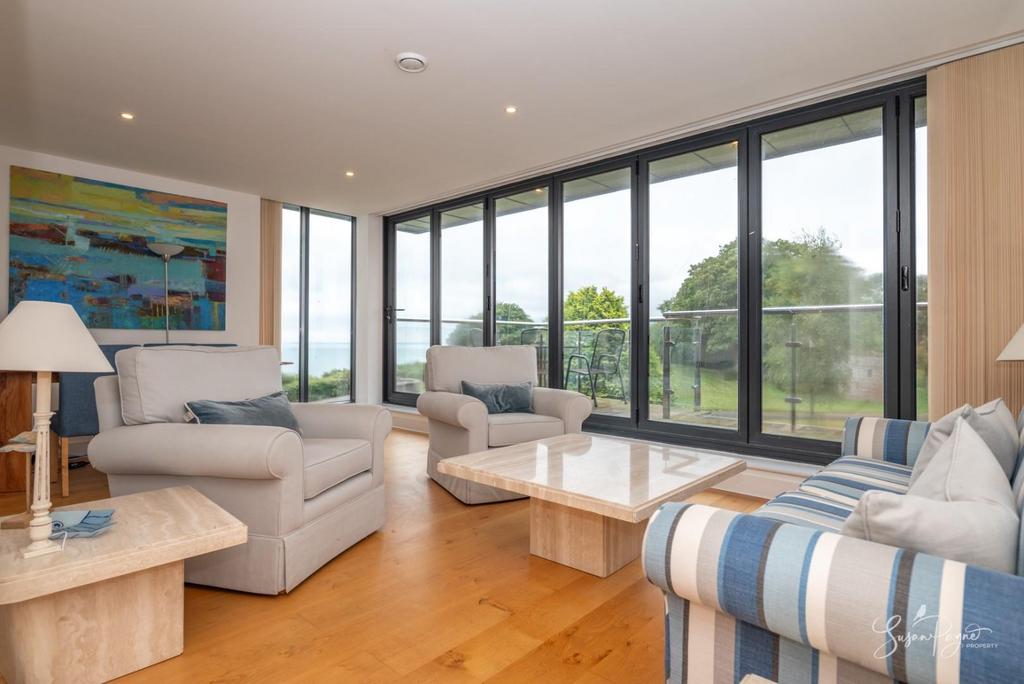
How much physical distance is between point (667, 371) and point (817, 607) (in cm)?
329

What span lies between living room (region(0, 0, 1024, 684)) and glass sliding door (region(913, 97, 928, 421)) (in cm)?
2

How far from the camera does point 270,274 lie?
574 cm

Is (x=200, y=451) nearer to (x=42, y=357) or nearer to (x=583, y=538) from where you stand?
(x=42, y=357)

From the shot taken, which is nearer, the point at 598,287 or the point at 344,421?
the point at 344,421

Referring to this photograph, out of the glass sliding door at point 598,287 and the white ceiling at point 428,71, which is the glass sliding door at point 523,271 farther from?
the white ceiling at point 428,71

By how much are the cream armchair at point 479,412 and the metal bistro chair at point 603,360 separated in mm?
682

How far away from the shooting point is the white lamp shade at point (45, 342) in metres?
1.50

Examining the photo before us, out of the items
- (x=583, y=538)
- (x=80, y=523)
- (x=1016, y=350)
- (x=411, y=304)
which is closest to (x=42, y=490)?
(x=80, y=523)

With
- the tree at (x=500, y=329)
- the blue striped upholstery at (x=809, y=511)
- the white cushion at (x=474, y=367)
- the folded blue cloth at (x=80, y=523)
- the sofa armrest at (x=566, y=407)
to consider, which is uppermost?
the tree at (x=500, y=329)

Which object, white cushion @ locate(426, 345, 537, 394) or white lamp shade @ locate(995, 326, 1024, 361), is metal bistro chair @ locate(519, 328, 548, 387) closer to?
white cushion @ locate(426, 345, 537, 394)

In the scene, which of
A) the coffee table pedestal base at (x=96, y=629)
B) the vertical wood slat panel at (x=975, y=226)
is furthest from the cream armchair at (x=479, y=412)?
the vertical wood slat panel at (x=975, y=226)

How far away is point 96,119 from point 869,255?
200 inches

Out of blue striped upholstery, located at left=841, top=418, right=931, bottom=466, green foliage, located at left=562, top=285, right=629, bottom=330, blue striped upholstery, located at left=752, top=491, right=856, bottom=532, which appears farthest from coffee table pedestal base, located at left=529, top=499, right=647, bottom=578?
green foliage, located at left=562, top=285, right=629, bottom=330

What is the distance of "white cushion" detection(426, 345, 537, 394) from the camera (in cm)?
389
